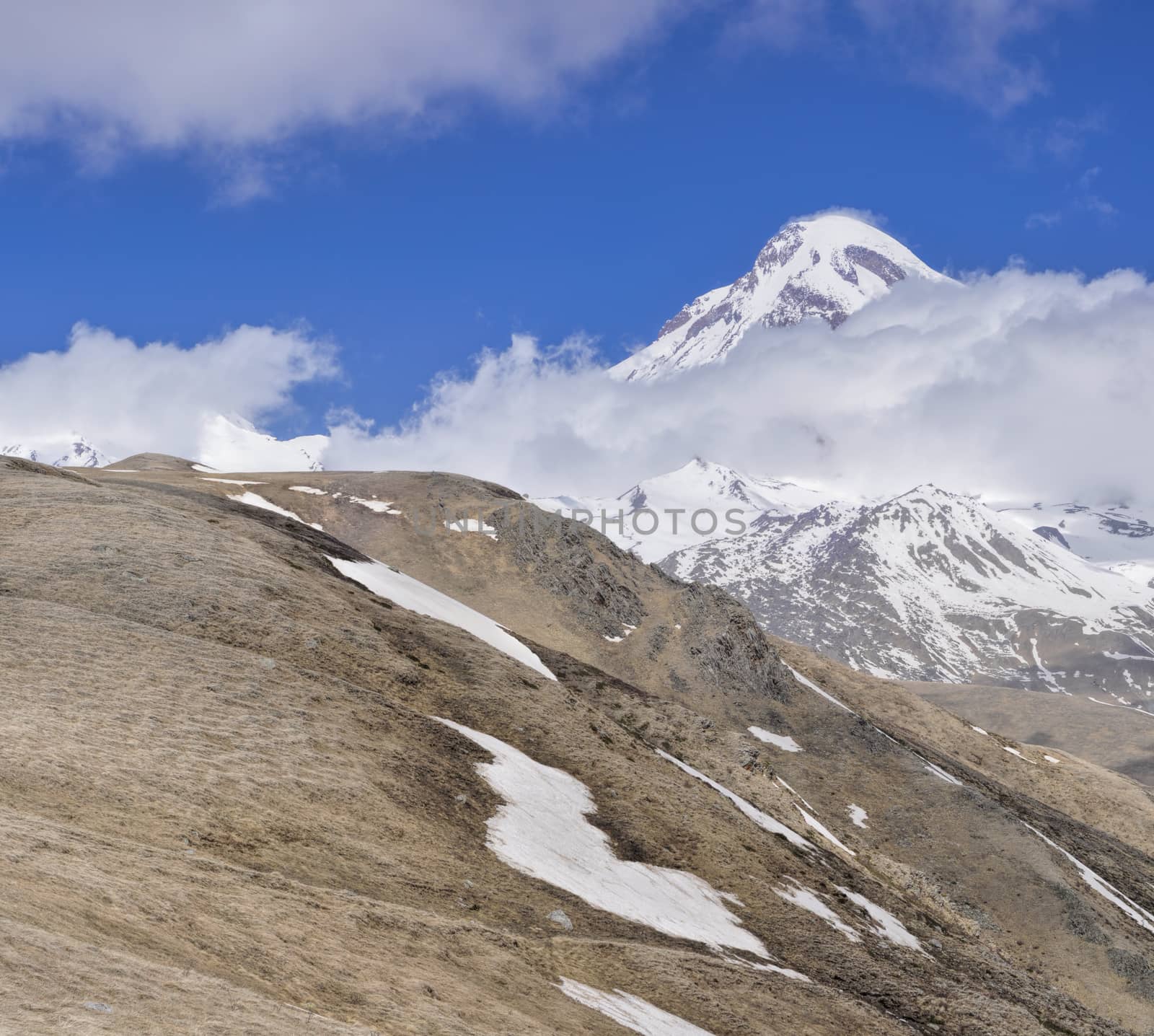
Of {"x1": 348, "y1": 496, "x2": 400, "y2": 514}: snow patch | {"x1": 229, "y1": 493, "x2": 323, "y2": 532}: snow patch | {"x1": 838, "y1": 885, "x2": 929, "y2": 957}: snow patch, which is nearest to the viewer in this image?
{"x1": 838, "y1": 885, "x2": 929, "y2": 957}: snow patch

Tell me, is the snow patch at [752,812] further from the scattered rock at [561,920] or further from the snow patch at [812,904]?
the scattered rock at [561,920]

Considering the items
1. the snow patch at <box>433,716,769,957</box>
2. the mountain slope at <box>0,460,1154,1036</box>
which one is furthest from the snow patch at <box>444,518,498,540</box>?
the snow patch at <box>433,716,769,957</box>

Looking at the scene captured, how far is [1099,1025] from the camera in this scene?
138ft

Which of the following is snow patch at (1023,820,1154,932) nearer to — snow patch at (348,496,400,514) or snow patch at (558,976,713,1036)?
snow patch at (558,976,713,1036)

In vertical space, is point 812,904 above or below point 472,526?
below

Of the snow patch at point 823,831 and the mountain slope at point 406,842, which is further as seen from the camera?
the snow patch at point 823,831

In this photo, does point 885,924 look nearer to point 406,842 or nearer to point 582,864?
point 582,864

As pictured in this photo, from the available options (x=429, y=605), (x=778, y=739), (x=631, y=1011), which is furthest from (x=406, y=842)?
(x=778, y=739)

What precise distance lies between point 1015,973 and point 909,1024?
16448mm

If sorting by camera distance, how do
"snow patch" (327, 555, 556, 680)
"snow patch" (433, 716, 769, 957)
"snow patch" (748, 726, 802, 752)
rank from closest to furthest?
1. "snow patch" (433, 716, 769, 957)
2. "snow patch" (327, 555, 556, 680)
3. "snow patch" (748, 726, 802, 752)

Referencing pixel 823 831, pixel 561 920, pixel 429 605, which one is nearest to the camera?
pixel 561 920

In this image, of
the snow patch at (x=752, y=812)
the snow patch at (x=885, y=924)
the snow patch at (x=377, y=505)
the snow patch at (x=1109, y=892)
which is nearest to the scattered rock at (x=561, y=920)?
the snow patch at (x=885, y=924)

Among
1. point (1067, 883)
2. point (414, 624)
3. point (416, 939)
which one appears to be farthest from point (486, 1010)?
point (1067, 883)

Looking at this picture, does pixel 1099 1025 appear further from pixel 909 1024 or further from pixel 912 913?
pixel 909 1024
